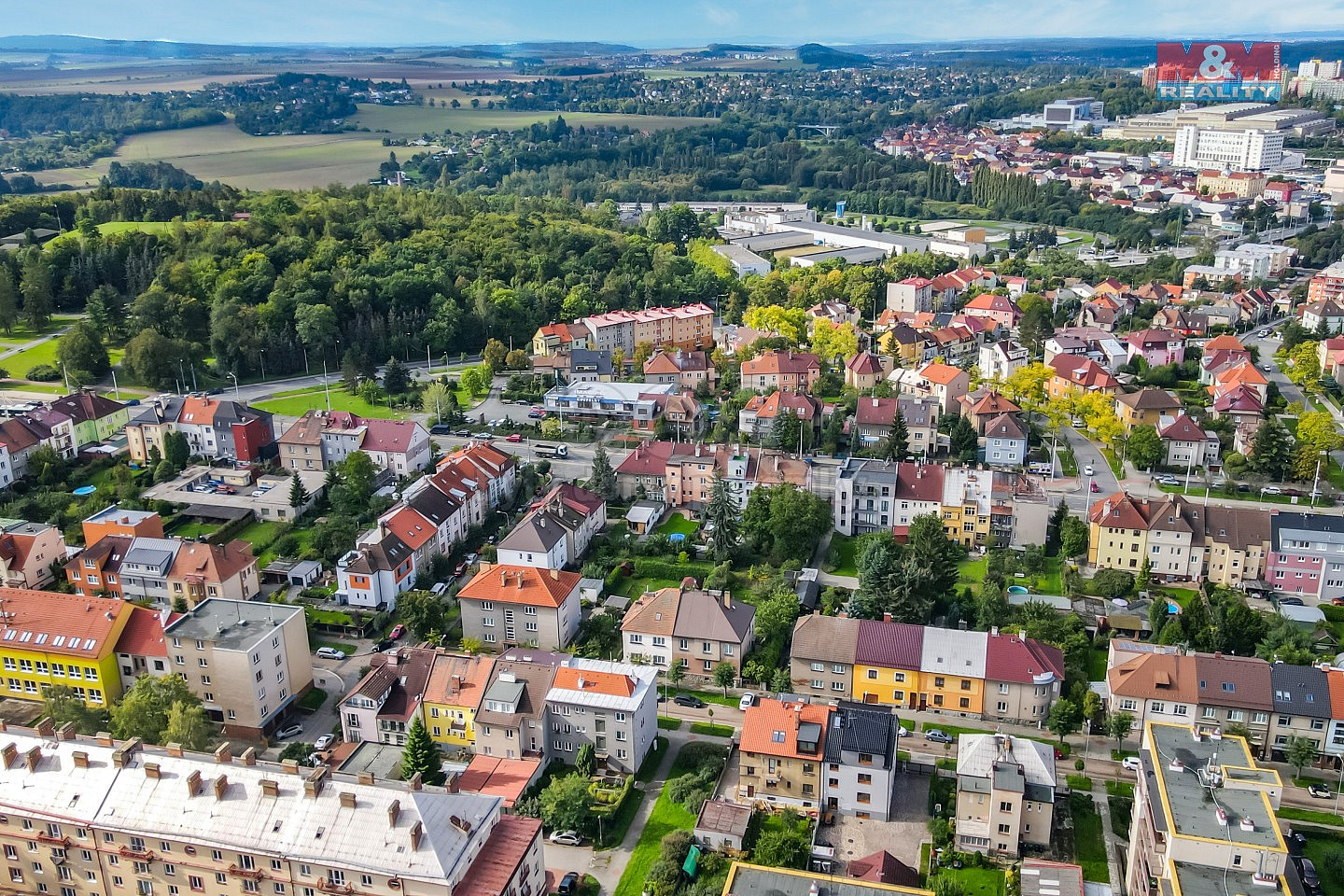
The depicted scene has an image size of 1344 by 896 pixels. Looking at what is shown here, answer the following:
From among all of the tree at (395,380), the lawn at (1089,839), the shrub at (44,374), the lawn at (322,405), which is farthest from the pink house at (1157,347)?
the shrub at (44,374)

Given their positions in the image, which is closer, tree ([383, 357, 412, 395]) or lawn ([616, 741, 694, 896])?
lawn ([616, 741, 694, 896])

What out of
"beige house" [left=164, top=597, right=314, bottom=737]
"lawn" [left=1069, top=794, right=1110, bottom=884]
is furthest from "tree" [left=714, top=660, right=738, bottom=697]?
"beige house" [left=164, top=597, right=314, bottom=737]

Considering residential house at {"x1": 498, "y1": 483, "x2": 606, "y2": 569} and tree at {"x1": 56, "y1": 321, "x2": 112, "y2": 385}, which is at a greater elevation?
tree at {"x1": 56, "y1": 321, "x2": 112, "y2": 385}

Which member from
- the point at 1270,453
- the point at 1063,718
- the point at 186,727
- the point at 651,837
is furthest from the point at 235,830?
the point at 1270,453

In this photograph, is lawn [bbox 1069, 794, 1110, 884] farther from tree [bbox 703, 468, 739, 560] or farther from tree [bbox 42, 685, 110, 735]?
→ tree [bbox 42, 685, 110, 735]

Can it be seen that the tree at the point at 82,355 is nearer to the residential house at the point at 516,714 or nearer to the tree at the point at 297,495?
the tree at the point at 297,495

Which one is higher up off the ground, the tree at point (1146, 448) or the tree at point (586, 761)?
the tree at point (1146, 448)

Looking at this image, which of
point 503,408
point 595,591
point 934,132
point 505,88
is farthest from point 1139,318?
point 505,88

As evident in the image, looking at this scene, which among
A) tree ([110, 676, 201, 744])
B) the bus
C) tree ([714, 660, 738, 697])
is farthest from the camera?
the bus
